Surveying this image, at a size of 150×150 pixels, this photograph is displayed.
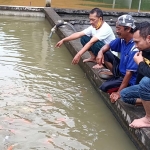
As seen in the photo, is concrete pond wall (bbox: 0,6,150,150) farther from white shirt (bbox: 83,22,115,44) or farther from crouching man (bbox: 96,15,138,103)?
white shirt (bbox: 83,22,115,44)

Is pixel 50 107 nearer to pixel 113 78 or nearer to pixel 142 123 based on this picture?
pixel 113 78

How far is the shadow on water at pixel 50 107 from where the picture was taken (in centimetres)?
374

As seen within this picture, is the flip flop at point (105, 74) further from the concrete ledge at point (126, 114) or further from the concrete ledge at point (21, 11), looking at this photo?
the concrete ledge at point (21, 11)

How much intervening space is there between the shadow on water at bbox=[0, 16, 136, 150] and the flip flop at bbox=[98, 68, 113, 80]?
36cm

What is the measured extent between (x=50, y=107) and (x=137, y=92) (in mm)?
1339

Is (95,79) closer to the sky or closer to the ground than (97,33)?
closer to the ground

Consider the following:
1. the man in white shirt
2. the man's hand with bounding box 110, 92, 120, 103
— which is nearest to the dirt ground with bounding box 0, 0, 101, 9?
the man in white shirt

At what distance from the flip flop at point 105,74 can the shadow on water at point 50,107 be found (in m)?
0.36

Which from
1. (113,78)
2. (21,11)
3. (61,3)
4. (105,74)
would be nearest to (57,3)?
(61,3)

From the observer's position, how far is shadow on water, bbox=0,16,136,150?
12.3 ft

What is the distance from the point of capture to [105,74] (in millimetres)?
4902

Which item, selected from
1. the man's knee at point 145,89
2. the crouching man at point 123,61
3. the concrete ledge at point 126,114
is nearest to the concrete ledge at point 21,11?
the concrete ledge at point 126,114

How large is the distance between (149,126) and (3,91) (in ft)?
7.83

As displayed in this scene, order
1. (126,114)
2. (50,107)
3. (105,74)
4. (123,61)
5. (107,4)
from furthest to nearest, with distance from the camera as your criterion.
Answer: (107,4), (105,74), (50,107), (123,61), (126,114)
